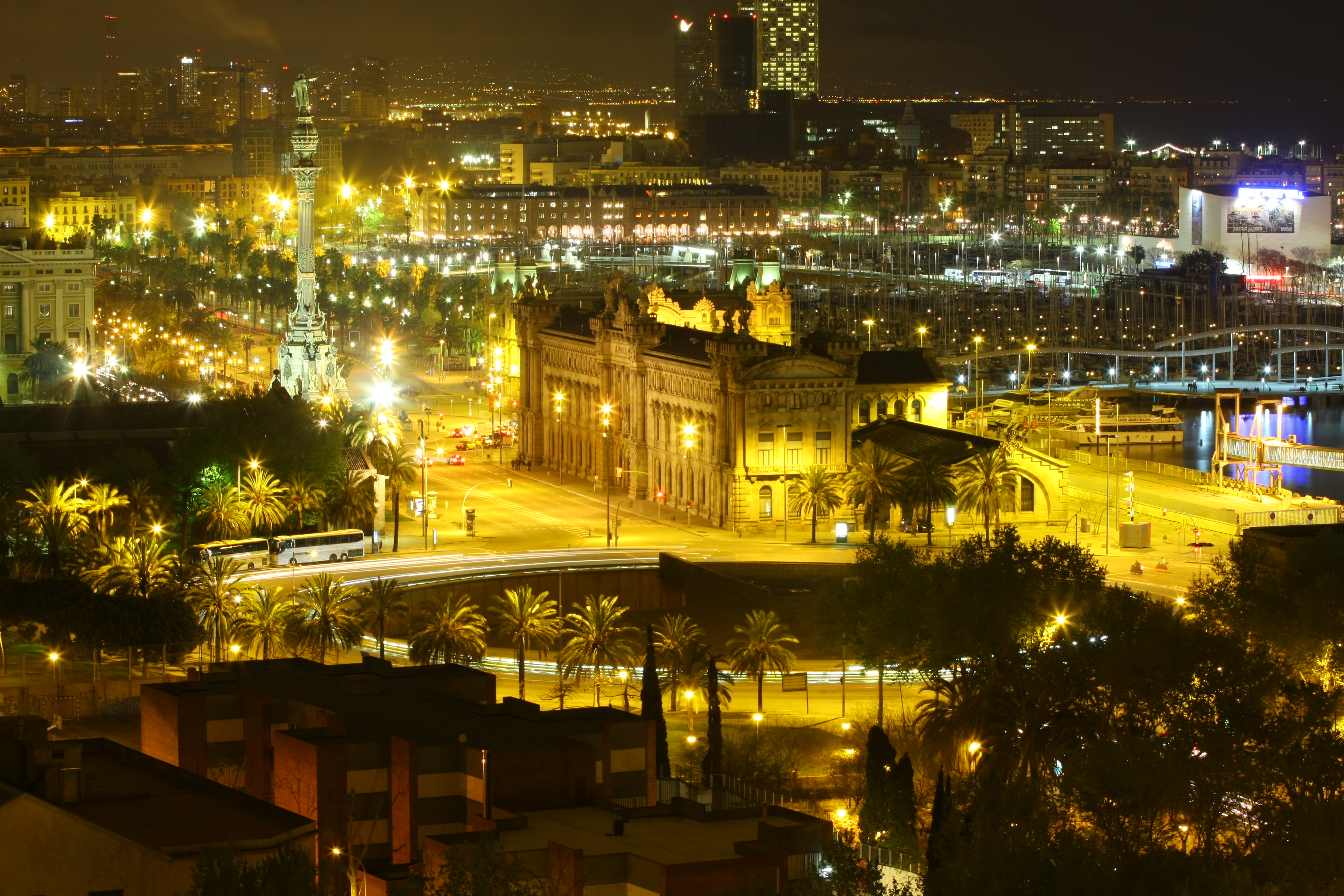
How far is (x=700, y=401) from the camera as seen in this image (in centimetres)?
8875

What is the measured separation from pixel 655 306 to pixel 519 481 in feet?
62.2

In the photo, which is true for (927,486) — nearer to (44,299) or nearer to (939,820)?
(939,820)

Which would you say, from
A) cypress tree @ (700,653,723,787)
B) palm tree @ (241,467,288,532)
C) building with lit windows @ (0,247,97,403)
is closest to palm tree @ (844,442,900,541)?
palm tree @ (241,467,288,532)

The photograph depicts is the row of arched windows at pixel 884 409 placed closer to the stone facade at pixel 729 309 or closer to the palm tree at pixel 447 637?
the stone facade at pixel 729 309

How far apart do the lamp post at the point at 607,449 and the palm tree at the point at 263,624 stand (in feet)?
81.0

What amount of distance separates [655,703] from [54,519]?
2647cm

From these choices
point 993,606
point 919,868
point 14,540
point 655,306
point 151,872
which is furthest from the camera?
point 655,306

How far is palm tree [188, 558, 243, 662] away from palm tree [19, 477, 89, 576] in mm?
8506

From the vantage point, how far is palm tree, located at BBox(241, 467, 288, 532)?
77938mm

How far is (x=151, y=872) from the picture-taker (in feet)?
112

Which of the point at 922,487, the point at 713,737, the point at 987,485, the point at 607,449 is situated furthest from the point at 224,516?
the point at 713,737

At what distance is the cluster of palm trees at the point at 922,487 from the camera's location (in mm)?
81688

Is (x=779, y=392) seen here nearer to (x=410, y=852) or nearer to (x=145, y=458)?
(x=145, y=458)

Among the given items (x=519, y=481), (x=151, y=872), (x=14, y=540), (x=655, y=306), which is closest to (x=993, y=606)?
(x=151, y=872)
